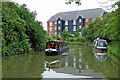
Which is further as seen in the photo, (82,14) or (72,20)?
(72,20)

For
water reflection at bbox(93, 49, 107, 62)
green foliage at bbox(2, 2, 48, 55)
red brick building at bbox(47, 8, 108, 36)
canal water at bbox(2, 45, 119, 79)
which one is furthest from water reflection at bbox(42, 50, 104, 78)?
red brick building at bbox(47, 8, 108, 36)

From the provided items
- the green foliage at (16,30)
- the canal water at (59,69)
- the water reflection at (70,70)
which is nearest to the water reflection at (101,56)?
the canal water at (59,69)

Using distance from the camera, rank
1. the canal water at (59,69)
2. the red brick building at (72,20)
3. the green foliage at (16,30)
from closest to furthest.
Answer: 1. the canal water at (59,69)
2. the green foliage at (16,30)
3. the red brick building at (72,20)

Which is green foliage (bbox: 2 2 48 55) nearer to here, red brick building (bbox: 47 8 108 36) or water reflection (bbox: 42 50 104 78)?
water reflection (bbox: 42 50 104 78)

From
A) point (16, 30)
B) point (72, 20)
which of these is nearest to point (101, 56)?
point (16, 30)

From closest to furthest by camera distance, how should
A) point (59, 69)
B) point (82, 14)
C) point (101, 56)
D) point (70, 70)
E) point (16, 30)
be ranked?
point (70, 70), point (59, 69), point (101, 56), point (16, 30), point (82, 14)

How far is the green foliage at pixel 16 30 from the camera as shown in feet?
68.9

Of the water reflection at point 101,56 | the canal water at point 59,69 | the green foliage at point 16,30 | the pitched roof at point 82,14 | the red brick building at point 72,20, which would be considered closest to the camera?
the canal water at point 59,69

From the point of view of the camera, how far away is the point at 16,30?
2330 cm

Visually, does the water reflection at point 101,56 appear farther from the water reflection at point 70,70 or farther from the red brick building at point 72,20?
the red brick building at point 72,20

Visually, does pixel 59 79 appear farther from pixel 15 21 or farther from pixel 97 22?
pixel 97 22

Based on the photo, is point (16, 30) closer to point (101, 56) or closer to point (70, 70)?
point (101, 56)

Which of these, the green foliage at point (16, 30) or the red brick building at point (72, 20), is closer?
the green foliage at point (16, 30)

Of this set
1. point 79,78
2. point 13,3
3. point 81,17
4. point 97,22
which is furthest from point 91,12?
point 79,78
